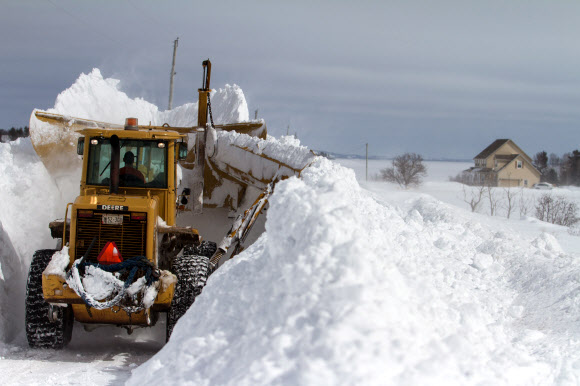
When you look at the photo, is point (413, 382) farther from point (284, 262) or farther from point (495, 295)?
point (495, 295)

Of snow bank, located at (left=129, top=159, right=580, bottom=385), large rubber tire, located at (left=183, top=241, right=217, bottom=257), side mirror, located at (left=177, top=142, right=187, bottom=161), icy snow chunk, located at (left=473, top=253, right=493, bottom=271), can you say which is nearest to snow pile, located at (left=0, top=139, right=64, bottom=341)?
large rubber tire, located at (left=183, top=241, right=217, bottom=257)

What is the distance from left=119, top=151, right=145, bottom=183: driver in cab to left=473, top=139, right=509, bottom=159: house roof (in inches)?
2660

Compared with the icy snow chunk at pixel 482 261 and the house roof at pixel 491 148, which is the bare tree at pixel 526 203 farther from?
the icy snow chunk at pixel 482 261

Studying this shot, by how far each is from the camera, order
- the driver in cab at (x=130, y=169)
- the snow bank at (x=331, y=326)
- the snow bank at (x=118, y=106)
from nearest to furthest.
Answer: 1. the snow bank at (x=331, y=326)
2. the driver in cab at (x=130, y=169)
3. the snow bank at (x=118, y=106)

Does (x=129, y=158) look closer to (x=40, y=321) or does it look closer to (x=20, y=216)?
(x=40, y=321)

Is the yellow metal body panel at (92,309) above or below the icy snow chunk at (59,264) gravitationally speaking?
below

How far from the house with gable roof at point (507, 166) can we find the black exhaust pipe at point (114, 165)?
6430 centimetres

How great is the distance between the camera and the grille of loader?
22.4 feet

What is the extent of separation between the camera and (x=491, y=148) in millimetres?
72312

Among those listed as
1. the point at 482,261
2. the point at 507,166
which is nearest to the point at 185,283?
the point at 482,261

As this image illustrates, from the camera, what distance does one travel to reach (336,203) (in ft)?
16.8

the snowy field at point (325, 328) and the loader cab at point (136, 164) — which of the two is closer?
the snowy field at point (325, 328)

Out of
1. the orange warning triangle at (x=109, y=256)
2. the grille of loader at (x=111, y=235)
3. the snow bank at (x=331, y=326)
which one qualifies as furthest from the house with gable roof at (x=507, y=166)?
the snow bank at (x=331, y=326)

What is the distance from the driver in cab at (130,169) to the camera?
7.75m
